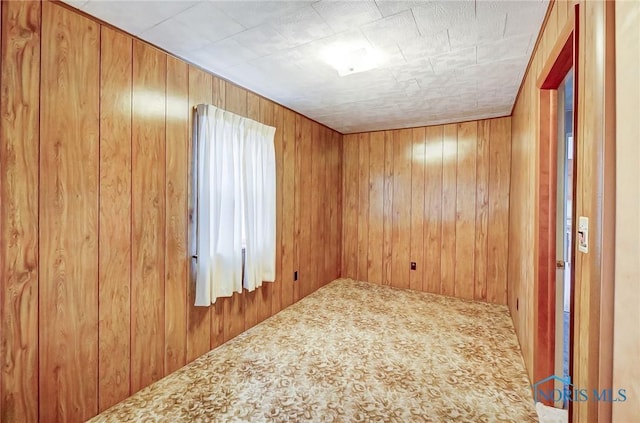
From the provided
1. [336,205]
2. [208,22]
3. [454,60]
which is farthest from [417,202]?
[208,22]

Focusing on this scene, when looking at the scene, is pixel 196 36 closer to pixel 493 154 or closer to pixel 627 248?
pixel 627 248

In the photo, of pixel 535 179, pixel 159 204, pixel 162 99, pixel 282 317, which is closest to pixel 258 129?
pixel 162 99

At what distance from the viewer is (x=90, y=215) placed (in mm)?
1661

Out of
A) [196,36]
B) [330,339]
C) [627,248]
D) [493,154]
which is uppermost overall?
[196,36]

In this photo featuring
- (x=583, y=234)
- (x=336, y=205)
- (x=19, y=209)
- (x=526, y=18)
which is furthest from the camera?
(x=336, y=205)

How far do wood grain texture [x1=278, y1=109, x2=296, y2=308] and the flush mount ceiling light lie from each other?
4.07ft

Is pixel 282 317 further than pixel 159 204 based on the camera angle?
Yes

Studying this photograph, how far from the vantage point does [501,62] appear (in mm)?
2148

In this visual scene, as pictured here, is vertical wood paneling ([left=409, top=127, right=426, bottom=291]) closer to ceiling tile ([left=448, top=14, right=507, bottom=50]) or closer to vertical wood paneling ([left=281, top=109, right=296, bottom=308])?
vertical wood paneling ([left=281, top=109, right=296, bottom=308])

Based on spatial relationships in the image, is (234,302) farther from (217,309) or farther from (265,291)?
(265,291)

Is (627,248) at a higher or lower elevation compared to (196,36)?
lower

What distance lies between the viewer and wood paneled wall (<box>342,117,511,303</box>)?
3.62 metres

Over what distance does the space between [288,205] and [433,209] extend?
2045 mm

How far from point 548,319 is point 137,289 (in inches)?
103
